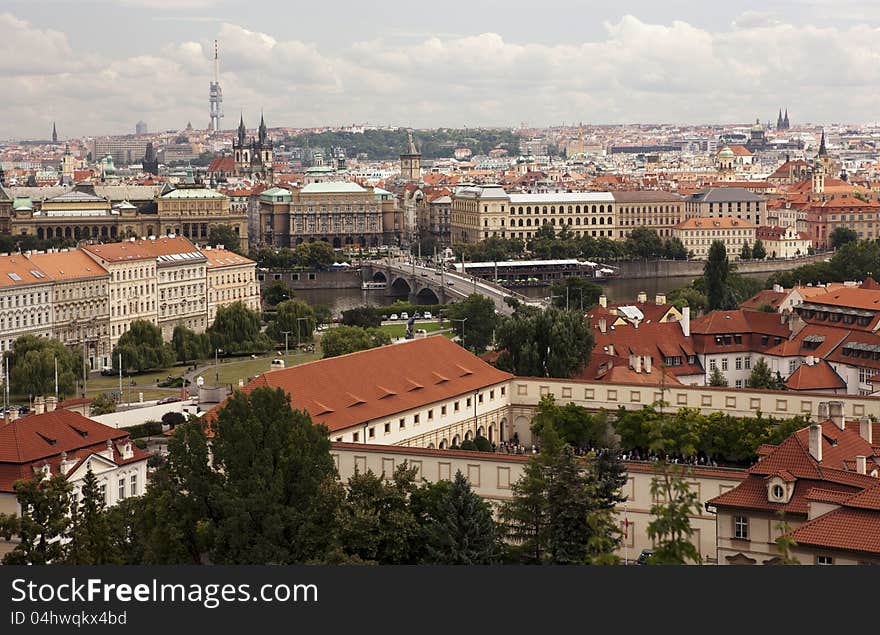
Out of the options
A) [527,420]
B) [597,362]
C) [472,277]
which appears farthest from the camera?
[472,277]

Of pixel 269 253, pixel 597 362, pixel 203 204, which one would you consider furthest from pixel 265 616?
pixel 203 204

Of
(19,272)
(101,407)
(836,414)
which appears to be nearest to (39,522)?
(836,414)

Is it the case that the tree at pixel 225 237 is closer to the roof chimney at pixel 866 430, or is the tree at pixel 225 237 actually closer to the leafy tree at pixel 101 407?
the leafy tree at pixel 101 407

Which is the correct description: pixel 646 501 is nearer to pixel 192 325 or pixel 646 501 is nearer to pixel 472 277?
pixel 192 325

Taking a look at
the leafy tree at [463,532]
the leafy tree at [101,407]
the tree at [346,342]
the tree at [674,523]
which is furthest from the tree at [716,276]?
the tree at [674,523]

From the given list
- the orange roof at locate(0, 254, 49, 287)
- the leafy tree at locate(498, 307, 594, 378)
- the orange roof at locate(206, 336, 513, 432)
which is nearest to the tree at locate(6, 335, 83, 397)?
the orange roof at locate(0, 254, 49, 287)

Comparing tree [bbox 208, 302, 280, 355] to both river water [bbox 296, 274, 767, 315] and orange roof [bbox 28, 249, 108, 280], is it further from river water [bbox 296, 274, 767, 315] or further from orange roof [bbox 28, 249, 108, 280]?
river water [bbox 296, 274, 767, 315]
